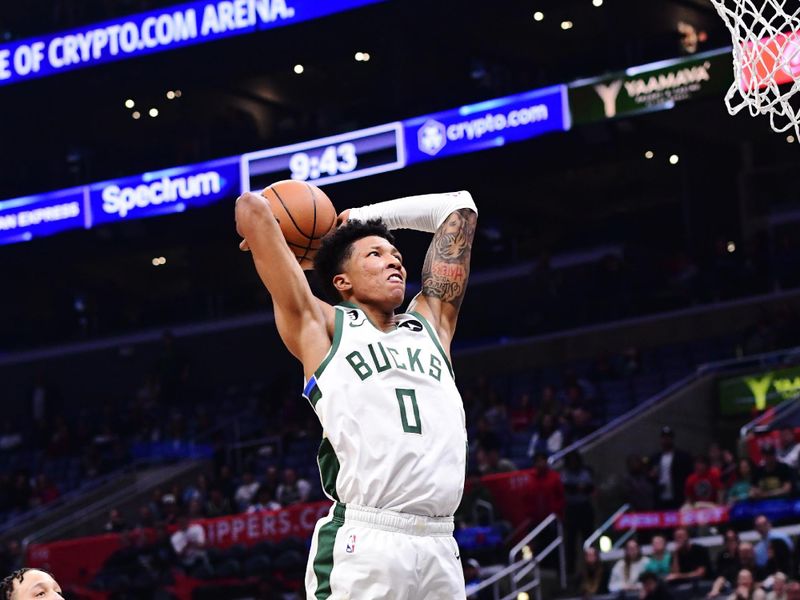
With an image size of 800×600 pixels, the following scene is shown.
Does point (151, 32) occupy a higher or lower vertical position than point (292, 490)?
higher

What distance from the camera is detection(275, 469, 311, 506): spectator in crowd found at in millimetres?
15914

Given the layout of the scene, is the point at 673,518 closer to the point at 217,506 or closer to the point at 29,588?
the point at 217,506

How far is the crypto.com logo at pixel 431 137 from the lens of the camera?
18.5 metres

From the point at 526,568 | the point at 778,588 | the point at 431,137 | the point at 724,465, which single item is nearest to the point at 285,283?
the point at 778,588

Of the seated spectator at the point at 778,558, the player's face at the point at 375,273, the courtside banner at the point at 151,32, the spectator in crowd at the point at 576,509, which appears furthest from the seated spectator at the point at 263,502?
the player's face at the point at 375,273

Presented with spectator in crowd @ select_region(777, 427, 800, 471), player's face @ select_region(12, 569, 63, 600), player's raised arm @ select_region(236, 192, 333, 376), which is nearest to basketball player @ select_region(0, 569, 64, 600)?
player's face @ select_region(12, 569, 63, 600)

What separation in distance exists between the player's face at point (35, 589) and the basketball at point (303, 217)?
140cm

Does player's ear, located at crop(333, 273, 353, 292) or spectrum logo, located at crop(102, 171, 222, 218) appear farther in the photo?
spectrum logo, located at crop(102, 171, 222, 218)

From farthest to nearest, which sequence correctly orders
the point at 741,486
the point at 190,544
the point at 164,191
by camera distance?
the point at 164,191 → the point at 190,544 → the point at 741,486

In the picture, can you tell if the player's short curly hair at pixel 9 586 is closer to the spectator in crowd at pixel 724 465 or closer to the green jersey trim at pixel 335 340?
the green jersey trim at pixel 335 340

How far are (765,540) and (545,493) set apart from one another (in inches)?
121

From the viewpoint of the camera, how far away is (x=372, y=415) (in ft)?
14.0

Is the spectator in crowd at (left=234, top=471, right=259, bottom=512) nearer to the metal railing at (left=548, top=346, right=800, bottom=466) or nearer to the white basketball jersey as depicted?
the metal railing at (left=548, top=346, right=800, bottom=466)

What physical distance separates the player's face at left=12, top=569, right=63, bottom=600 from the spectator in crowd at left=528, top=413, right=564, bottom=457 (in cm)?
1103
